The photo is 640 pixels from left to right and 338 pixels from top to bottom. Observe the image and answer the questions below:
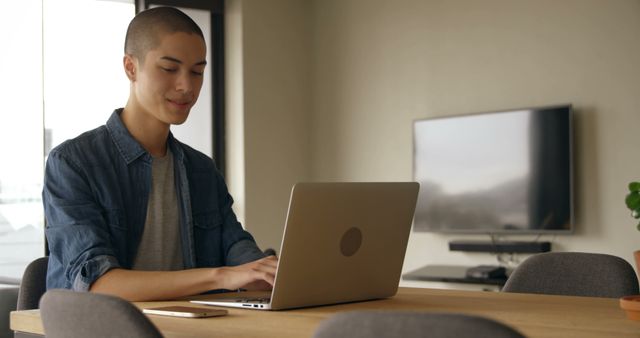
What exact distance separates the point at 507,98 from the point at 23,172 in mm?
2688

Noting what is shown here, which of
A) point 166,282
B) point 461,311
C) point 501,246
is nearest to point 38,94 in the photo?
point 501,246

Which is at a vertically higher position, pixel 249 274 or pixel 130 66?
pixel 130 66

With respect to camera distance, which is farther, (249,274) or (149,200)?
(149,200)

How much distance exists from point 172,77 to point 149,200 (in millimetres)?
313

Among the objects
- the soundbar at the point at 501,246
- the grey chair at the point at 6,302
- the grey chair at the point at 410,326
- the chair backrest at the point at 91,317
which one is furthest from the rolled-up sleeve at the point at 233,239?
the soundbar at the point at 501,246

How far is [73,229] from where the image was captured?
180cm

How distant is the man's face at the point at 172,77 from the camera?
1965mm

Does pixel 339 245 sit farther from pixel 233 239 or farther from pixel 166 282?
pixel 233 239

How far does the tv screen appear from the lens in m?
4.49

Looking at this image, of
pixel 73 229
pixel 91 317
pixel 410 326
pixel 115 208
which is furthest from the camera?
pixel 115 208

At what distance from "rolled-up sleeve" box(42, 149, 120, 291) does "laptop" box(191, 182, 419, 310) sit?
9.3 inches

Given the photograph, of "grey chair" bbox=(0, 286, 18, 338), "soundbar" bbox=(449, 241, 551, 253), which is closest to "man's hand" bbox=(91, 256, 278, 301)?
"grey chair" bbox=(0, 286, 18, 338)

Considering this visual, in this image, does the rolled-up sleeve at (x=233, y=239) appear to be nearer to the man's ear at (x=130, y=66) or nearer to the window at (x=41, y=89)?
the man's ear at (x=130, y=66)

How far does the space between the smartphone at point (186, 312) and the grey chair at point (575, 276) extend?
0.92 meters
